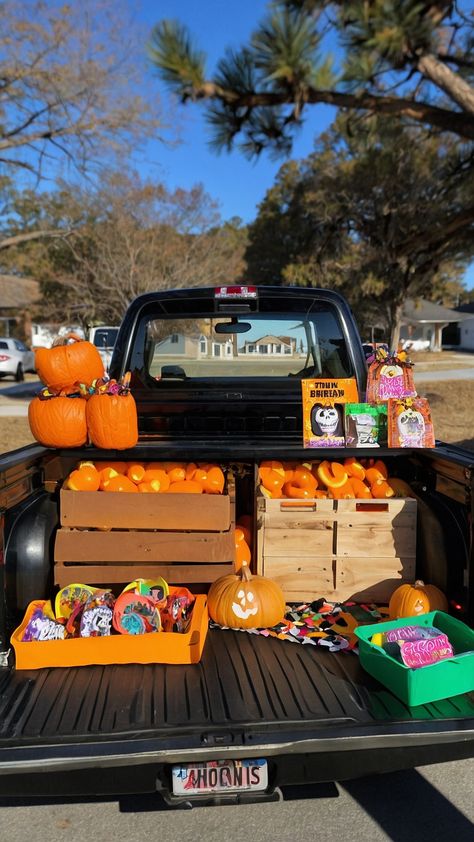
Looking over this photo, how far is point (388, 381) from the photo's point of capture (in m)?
3.62

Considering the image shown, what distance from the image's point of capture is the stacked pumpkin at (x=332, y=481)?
11.6 feet

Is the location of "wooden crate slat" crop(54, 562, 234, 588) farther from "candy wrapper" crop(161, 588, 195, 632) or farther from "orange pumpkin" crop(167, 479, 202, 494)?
"orange pumpkin" crop(167, 479, 202, 494)

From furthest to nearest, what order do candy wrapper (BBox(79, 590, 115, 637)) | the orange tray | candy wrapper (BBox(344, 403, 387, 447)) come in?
candy wrapper (BBox(344, 403, 387, 447)), candy wrapper (BBox(79, 590, 115, 637)), the orange tray

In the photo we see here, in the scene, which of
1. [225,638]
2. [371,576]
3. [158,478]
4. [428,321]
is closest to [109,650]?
[225,638]

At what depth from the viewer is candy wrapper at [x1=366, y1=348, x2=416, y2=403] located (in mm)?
3607

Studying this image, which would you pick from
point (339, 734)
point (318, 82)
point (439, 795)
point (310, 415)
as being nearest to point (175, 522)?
point (310, 415)

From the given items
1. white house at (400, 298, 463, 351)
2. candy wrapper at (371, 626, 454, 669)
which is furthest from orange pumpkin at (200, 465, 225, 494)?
white house at (400, 298, 463, 351)

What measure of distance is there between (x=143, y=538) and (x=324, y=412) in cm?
116

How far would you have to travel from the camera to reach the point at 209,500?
3.17 metres

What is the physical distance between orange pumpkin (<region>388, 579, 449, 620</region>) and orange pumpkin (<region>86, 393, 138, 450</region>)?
1.52m

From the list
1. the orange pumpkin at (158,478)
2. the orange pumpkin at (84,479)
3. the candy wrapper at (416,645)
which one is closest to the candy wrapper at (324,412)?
the orange pumpkin at (158,478)

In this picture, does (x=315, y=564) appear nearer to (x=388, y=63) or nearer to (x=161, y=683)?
(x=161, y=683)

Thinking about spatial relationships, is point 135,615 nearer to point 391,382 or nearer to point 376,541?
point 376,541

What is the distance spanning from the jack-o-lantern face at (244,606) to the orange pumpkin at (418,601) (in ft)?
2.20
